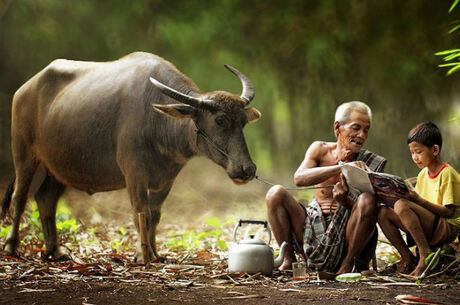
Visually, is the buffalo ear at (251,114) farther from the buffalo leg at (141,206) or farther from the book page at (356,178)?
the book page at (356,178)

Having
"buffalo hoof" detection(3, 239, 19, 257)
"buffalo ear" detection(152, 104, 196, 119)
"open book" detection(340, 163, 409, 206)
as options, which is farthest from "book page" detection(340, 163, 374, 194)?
"buffalo hoof" detection(3, 239, 19, 257)

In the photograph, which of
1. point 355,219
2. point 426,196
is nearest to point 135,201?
point 355,219

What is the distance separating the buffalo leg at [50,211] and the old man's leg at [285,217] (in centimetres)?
191

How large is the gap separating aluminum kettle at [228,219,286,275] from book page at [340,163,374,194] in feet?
1.81

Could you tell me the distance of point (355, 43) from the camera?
8.03m

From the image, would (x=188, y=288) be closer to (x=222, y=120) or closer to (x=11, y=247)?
(x=222, y=120)

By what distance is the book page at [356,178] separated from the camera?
3.15 m

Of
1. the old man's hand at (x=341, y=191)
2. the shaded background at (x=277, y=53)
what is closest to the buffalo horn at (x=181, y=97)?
the old man's hand at (x=341, y=191)

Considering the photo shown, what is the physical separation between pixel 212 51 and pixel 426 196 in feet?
17.8

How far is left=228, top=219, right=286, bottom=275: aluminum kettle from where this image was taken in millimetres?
3391

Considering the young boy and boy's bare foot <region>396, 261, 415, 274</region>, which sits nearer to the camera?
the young boy

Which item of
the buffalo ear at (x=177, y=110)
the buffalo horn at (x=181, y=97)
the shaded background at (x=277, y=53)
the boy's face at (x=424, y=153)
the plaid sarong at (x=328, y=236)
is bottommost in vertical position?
the plaid sarong at (x=328, y=236)

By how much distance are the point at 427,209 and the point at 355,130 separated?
62cm

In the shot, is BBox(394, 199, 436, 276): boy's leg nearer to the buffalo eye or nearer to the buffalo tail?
the buffalo eye
